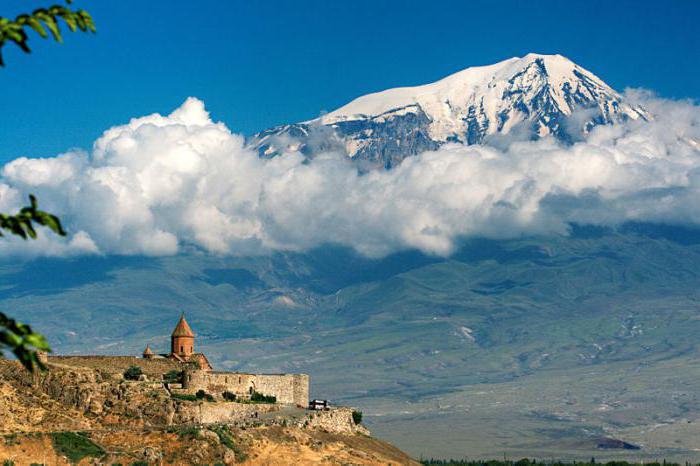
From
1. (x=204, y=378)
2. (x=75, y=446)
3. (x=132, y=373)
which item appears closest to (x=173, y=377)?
(x=204, y=378)

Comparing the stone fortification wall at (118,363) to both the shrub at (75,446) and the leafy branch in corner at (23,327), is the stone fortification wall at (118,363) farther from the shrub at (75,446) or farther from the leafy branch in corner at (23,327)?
the leafy branch in corner at (23,327)

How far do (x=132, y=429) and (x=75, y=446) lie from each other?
238 inches

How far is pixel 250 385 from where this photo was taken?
3942 inches

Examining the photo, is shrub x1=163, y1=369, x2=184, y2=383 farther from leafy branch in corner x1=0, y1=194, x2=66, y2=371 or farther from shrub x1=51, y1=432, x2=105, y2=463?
leafy branch in corner x1=0, y1=194, x2=66, y2=371

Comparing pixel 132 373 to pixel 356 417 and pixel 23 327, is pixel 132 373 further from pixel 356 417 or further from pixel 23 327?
pixel 23 327

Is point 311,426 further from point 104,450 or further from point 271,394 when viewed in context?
point 104,450

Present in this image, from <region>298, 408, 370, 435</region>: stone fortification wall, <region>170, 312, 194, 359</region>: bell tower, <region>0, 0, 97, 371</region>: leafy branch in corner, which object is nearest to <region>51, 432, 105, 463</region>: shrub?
<region>298, 408, 370, 435</region>: stone fortification wall

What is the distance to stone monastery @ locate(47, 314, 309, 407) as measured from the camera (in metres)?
94.2

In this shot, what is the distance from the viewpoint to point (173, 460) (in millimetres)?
81125

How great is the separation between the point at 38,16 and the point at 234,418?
247 ft

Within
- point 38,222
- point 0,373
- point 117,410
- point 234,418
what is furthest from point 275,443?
point 38,222

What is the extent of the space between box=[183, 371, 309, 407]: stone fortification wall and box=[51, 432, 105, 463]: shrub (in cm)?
1372

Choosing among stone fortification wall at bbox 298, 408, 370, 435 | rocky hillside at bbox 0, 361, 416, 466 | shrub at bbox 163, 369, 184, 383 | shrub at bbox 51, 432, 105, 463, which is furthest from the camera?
stone fortification wall at bbox 298, 408, 370, 435

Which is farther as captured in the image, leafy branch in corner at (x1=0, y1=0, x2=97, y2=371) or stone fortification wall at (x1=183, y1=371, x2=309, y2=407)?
stone fortification wall at (x1=183, y1=371, x2=309, y2=407)
